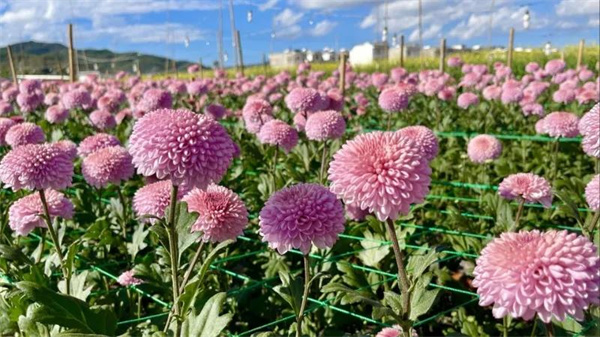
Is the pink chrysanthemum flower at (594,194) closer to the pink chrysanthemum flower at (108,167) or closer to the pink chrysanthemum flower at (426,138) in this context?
the pink chrysanthemum flower at (426,138)

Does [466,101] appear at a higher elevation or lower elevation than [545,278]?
lower

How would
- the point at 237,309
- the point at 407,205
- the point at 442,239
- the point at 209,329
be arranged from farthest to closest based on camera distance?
1. the point at 442,239
2. the point at 237,309
3. the point at 209,329
4. the point at 407,205

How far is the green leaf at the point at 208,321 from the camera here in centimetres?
157

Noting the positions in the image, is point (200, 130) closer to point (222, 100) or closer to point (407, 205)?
point (407, 205)

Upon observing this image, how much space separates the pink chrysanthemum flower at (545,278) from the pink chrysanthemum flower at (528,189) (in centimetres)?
A: 157

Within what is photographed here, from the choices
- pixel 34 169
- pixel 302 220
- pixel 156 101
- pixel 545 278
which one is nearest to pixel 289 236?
pixel 302 220

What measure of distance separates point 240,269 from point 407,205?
6.94 ft

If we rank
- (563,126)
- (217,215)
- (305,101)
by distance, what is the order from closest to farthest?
(217,215), (563,126), (305,101)

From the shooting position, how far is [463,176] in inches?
190

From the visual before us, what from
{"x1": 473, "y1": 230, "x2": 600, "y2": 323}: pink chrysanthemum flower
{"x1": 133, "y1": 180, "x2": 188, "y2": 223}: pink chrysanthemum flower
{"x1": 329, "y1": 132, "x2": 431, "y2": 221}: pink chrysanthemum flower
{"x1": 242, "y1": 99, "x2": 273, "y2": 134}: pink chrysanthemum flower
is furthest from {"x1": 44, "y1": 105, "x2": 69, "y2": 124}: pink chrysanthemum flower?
{"x1": 473, "y1": 230, "x2": 600, "y2": 323}: pink chrysanthemum flower

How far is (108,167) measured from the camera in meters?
2.77

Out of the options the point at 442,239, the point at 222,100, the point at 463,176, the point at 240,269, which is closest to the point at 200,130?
the point at 240,269

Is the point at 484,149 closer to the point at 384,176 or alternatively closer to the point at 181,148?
the point at 384,176

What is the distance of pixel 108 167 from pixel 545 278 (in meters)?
2.20
